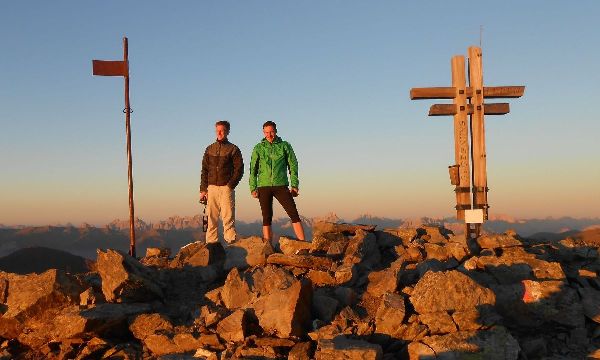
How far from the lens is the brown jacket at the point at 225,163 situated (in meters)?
12.4

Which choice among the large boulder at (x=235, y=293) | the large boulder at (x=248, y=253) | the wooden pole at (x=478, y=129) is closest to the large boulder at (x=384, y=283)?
the large boulder at (x=235, y=293)

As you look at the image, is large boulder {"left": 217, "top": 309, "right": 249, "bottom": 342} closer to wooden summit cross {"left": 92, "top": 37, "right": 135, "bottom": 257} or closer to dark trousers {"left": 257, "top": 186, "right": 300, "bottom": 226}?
dark trousers {"left": 257, "top": 186, "right": 300, "bottom": 226}

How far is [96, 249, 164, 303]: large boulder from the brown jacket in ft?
11.1

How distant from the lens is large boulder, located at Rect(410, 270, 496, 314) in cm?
766

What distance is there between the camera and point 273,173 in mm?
12000

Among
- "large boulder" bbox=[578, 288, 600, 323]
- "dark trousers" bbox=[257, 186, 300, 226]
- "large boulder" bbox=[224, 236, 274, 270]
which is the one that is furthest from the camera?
"dark trousers" bbox=[257, 186, 300, 226]

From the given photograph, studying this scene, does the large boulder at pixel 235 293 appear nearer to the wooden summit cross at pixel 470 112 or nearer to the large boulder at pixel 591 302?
the large boulder at pixel 591 302

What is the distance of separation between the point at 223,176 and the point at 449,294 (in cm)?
656

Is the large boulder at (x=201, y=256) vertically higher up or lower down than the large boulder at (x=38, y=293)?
higher up

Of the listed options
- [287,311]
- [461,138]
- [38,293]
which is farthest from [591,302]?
[38,293]

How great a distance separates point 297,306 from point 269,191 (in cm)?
481

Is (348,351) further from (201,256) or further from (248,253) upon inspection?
(201,256)

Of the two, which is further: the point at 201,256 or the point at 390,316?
the point at 201,256

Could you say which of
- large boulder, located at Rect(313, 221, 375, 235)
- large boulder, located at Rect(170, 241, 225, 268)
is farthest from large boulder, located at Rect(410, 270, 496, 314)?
large boulder, located at Rect(170, 241, 225, 268)
